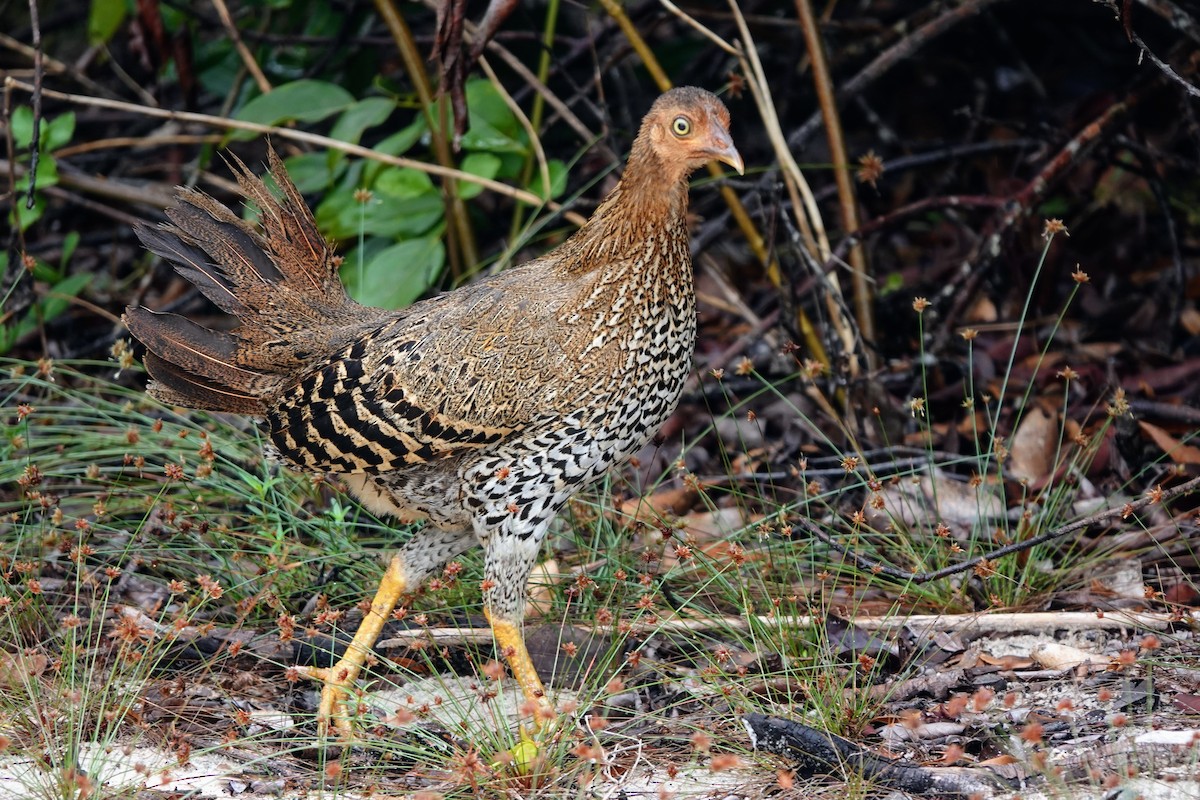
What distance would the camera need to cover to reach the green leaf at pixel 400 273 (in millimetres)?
4848

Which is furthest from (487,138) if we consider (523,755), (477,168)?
(523,755)

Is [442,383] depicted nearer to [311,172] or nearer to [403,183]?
[403,183]

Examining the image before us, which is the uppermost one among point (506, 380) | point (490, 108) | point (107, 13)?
point (107, 13)

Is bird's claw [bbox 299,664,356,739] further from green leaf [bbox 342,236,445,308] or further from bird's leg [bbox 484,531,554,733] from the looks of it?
green leaf [bbox 342,236,445,308]

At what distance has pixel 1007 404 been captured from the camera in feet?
16.5

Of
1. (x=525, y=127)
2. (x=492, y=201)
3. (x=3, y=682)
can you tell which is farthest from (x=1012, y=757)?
(x=492, y=201)

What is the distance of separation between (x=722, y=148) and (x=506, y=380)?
824 millimetres

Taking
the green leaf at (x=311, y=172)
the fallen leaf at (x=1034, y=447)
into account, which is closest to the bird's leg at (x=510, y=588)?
the fallen leaf at (x=1034, y=447)

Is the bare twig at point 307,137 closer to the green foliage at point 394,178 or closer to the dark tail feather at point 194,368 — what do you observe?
the green foliage at point 394,178

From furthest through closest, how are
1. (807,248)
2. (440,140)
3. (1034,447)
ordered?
(440,140) → (807,248) → (1034,447)

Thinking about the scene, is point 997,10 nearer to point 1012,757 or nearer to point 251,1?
point 251,1

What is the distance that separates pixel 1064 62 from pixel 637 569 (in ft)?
12.8

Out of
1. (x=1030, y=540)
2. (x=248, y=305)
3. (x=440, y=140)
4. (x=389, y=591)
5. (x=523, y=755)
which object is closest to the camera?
(x=523, y=755)

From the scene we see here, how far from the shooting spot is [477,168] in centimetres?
499
